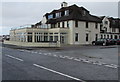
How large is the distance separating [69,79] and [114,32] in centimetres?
5308

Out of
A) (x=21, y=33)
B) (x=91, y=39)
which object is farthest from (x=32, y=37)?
(x=91, y=39)

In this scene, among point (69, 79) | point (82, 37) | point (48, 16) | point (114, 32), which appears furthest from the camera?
point (114, 32)

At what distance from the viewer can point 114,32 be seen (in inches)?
2218

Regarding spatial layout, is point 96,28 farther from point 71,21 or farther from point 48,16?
point 48,16

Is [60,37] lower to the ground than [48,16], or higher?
lower

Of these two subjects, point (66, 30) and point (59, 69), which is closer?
point (59, 69)

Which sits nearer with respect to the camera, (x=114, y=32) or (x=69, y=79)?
(x=69, y=79)

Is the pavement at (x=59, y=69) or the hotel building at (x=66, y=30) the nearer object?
the pavement at (x=59, y=69)

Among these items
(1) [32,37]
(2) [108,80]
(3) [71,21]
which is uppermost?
(3) [71,21]

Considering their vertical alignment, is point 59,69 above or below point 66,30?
below

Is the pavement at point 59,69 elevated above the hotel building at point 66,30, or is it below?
below

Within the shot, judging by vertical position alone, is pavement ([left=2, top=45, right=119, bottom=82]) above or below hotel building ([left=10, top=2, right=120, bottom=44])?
below

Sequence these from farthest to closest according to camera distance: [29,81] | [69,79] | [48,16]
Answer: [48,16]
[69,79]
[29,81]

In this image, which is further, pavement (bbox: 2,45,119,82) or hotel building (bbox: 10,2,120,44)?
hotel building (bbox: 10,2,120,44)
